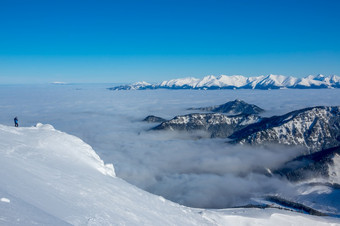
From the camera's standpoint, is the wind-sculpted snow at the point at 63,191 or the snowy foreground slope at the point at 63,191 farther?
the snowy foreground slope at the point at 63,191

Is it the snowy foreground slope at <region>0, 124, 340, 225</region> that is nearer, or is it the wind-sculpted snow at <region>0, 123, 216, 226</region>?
the wind-sculpted snow at <region>0, 123, 216, 226</region>

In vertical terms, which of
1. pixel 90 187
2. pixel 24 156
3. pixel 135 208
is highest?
pixel 24 156

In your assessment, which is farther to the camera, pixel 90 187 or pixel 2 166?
pixel 90 187

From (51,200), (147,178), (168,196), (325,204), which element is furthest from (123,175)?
(51,200)

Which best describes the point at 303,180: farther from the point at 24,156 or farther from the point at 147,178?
the point at 24,156

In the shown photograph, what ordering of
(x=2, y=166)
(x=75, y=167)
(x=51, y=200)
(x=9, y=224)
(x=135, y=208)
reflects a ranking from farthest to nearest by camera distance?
(x=75, y=167)
(x=135, y=208)
(x=2, y=166)
(x=51, y=200)
(x=9, y=224)

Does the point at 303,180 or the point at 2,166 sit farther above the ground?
the point at 2,166

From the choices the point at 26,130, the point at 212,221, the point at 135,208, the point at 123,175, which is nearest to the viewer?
the point at 135,208

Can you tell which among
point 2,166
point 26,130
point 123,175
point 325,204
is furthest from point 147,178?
point 2,166
